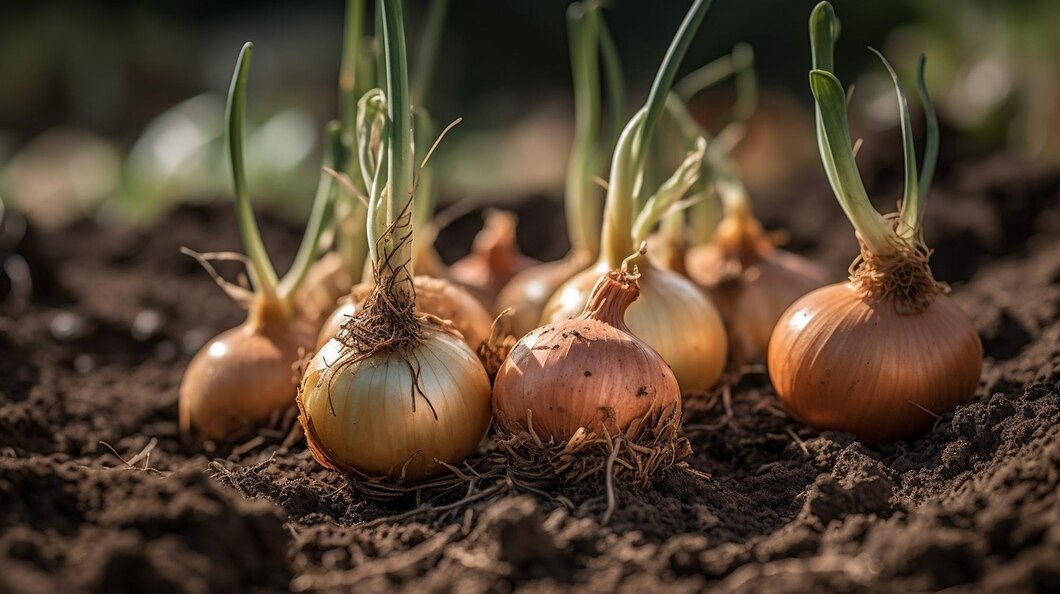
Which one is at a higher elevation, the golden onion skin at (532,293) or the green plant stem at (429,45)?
the green plant stem at (429,45)

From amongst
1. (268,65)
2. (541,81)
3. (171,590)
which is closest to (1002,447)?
(171,590)

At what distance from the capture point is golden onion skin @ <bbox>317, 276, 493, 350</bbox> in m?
2.19

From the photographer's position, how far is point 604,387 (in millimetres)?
1807

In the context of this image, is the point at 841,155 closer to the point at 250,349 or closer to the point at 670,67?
the point at 670,67

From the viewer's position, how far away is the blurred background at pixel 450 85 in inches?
208

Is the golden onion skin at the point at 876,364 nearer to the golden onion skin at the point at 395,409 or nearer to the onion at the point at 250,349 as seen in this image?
the golden onion skin at the point at 395,409

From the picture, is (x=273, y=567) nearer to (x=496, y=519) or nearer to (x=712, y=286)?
(x=496, y=519)

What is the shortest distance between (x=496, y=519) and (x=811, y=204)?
3.37m

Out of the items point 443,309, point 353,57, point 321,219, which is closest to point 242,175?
point 321,219

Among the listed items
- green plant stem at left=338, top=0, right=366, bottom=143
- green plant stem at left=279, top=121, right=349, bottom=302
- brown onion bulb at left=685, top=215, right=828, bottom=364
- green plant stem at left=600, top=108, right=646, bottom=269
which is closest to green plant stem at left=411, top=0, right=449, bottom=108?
green plant stem at left=338, top=0, right=366, bottom=143

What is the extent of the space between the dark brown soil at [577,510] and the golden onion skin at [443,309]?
318 mm

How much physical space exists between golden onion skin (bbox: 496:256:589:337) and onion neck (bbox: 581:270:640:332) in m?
0.57

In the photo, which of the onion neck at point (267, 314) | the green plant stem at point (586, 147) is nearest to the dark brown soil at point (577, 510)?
the onion neck at point (267, 314)

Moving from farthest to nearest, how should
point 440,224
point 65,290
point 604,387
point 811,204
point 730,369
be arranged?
point 811,204 → point 65,290 → point 440,224 → point 730,369 → point 604,387
